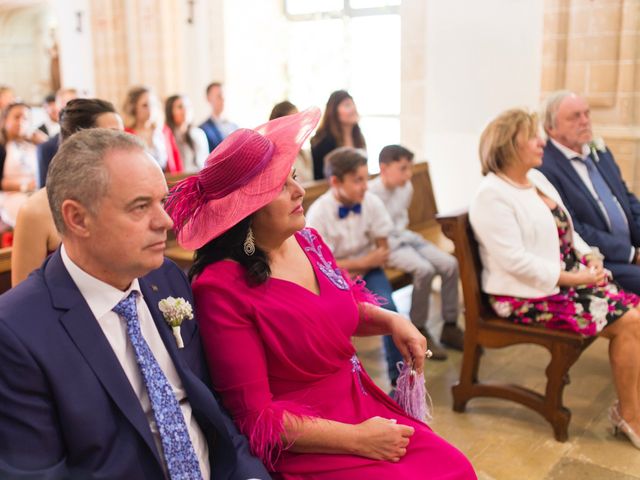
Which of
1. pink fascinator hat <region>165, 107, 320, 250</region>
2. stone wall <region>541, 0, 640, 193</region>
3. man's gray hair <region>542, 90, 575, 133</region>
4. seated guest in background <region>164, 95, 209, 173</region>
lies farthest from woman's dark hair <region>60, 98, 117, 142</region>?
stone wall <region>541, 0, 640, 193</region>

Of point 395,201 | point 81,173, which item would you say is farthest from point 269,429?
point 395,201

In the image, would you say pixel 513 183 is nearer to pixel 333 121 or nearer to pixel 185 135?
pixel 333 121

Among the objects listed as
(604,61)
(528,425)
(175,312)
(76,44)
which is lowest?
(528,425)

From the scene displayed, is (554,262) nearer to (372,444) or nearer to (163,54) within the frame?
(372,444)

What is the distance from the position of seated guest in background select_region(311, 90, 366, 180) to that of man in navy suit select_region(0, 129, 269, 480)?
3.81 meters

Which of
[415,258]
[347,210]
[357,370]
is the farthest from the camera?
[415,258]

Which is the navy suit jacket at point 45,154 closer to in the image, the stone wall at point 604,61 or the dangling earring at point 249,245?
the dangling earring at point 249,245

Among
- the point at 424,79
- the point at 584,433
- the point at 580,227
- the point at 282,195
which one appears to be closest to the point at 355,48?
the point at 424,79

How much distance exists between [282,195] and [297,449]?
68cm

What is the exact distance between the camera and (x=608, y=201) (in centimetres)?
409

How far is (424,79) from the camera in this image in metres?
7.04

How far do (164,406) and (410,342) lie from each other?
832mm

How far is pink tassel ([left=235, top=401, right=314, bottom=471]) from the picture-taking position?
6.09ft

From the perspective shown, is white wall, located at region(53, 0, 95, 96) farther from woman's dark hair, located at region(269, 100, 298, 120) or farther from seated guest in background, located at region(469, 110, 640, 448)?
seated guest in background, located at region(469, 110, 640, 448)
